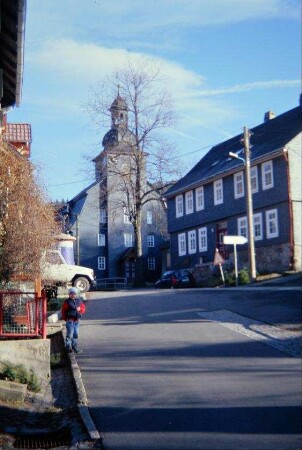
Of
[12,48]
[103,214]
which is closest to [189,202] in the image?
[12,48]


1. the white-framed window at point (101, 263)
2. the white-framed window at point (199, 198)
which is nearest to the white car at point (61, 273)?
the white-framed window at point (199, 198)

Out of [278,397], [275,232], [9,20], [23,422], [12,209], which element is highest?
[9,20]

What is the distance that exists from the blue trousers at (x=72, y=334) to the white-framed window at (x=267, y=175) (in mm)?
5087

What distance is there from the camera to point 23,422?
7.96 meters

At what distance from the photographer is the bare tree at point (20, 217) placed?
11180mm

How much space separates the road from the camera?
557 centimetres

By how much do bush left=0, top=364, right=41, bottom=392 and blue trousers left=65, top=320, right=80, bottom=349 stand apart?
4.58 ft

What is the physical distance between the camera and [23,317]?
10898 millimetres

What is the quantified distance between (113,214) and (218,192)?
10345mm

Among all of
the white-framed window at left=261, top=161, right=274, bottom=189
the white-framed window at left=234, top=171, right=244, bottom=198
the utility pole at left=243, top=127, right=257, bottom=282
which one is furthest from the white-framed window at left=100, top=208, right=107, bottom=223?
the utility pole at left=243, top=127, right=257, bottom=282

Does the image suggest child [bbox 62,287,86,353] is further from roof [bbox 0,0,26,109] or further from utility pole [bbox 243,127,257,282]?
utility pole [bbox 243,127,257,282]

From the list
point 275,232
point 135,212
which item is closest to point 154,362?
point 275,232

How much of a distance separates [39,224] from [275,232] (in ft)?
17.0

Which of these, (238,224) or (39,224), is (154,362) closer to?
(238,224)
